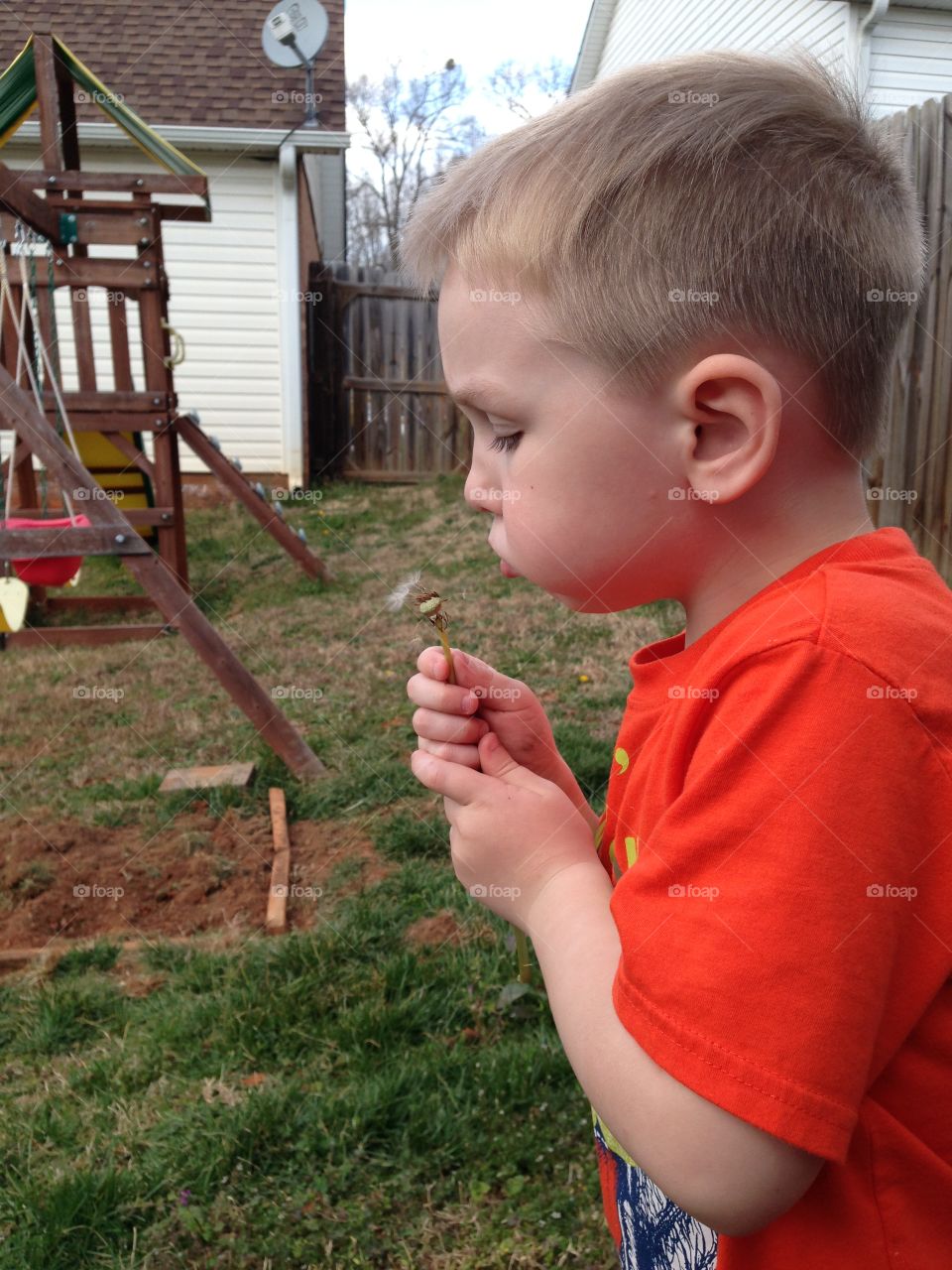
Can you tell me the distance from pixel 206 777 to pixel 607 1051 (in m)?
3.09

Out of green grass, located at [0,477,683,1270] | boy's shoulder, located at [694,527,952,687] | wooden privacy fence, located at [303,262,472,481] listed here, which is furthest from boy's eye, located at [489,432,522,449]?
wooden privacy fence, located at [303,262,472,481]

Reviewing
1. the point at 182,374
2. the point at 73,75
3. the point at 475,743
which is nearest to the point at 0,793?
the point at 475,743

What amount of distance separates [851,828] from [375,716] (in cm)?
374

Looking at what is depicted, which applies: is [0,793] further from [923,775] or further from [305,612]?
[923,775]

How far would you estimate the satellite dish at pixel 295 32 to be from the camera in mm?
7227

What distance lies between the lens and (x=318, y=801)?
351 centimetres

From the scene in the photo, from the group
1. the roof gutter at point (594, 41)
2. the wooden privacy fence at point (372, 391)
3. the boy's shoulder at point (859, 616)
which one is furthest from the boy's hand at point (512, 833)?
the roof gutter at point (594, 41)

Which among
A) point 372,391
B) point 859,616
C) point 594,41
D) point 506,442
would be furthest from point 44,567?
point 594,41

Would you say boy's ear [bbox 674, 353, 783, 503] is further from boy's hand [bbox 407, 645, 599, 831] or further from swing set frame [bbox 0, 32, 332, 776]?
swing set frame [bbox 0, 32, 332, 776]

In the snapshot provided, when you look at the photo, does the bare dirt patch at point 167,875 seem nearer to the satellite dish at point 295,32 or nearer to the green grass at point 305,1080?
the green grass at point 305,1080

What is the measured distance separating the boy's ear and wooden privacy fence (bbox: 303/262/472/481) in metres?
10.2

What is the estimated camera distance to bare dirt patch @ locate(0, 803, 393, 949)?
2.83 meters

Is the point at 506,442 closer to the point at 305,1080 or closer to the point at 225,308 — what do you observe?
the point at 305,1080

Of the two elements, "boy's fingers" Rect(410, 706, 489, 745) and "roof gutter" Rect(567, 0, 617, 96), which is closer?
"boy's fingers" Rect(410, 706, 489, 745)
